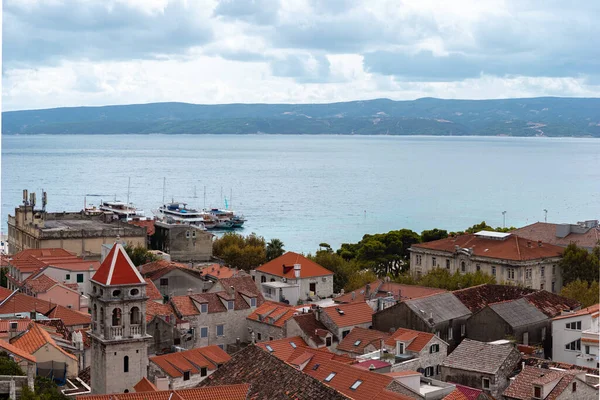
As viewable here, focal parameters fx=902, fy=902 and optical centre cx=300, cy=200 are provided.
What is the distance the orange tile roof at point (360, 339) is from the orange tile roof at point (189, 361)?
5427 mm

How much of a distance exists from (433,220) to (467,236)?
6822 cm

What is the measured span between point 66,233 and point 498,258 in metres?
32.3

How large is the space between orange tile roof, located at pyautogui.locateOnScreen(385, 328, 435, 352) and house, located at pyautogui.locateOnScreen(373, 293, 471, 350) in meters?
2.97

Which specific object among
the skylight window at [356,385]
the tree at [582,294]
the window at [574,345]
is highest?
the skylight window at [356,385]

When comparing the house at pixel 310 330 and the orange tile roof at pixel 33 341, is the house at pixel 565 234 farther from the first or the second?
the orange tile roof at pixel 33 341

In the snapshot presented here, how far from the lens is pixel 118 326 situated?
95.6ft

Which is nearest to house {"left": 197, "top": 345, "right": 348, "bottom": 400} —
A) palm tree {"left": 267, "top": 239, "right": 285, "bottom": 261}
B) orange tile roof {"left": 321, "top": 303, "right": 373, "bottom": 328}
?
orange tile roof {"left": 321, "top": 303, "right": 373, "bottom": 328}

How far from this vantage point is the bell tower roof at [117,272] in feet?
95.9

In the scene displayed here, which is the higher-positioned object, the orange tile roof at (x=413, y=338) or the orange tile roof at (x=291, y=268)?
the orange tile roof at (x=413, y=338)

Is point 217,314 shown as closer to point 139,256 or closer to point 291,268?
point 291,268

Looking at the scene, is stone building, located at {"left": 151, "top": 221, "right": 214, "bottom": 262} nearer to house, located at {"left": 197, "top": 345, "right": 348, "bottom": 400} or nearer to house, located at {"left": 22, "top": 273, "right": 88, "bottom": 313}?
house, located at {"left": 22, "top": 273, "right": 88, "bottom": 313}

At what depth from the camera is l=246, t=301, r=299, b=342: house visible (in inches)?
1587

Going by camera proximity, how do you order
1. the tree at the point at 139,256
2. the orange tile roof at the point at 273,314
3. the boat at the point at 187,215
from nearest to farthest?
the orange tile roof at the point at 273,314, the tree at the point at 139,256, the boat at the point at 187,215

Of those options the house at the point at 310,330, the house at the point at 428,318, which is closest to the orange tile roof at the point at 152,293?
the house at the point at 310,330
